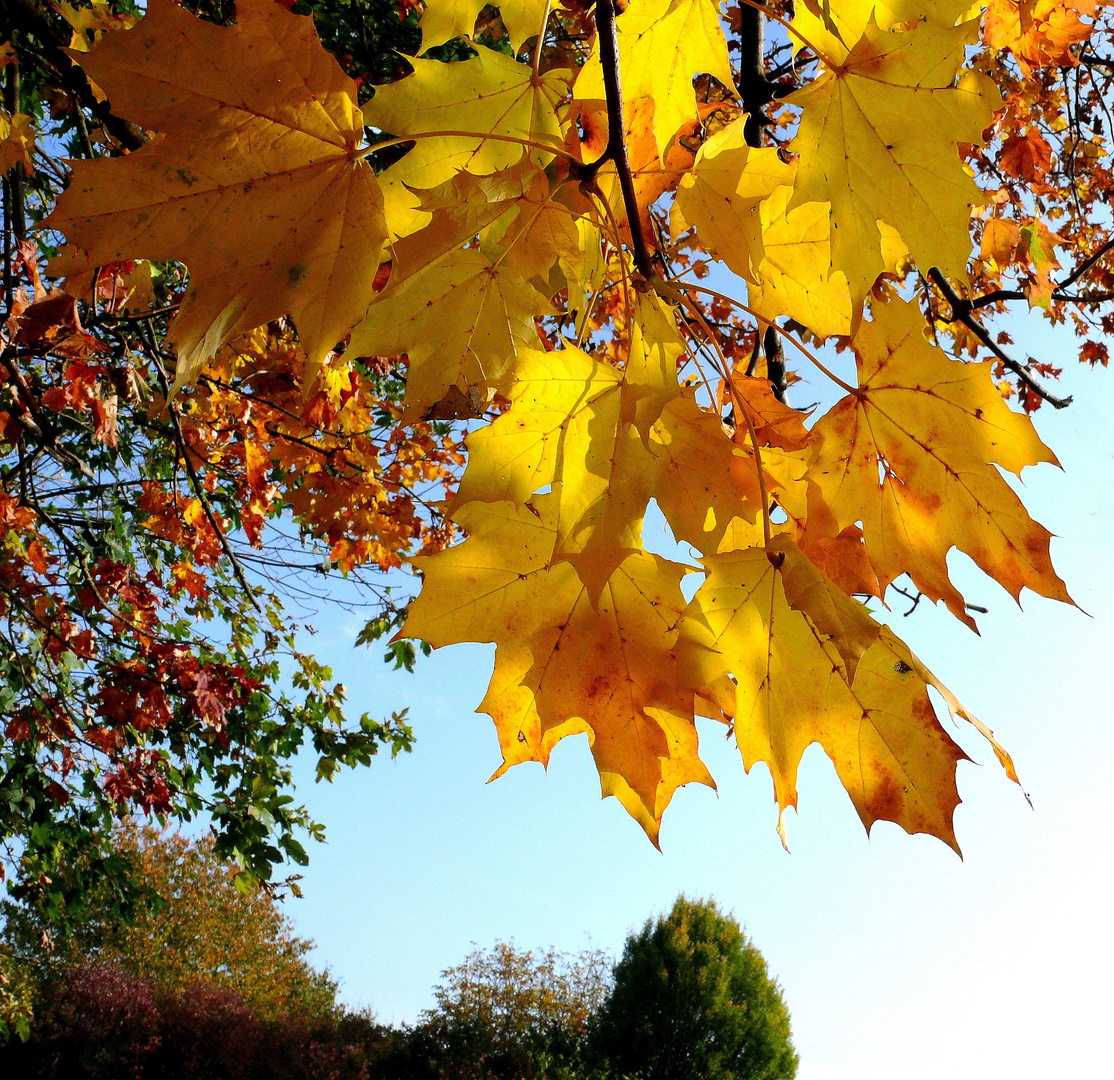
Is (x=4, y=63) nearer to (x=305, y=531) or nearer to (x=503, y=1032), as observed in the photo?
(x=305, y=531)

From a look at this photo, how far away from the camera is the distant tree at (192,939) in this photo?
16.2 m

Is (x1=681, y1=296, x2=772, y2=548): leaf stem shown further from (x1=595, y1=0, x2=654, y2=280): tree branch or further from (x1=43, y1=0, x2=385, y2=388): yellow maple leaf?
(x1=43, y1=0, x2=385, y2=388): yellow maple leaf

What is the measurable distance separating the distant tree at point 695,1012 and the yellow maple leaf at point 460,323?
1424 cm

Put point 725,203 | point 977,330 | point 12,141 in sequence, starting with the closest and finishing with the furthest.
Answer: point 725,203
point 977,330
point 12,141

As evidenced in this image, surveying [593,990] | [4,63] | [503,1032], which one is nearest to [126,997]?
[503,1032]

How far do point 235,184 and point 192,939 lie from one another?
66.0 feet

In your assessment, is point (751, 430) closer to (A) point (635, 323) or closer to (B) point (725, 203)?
(A) point (635, 323)

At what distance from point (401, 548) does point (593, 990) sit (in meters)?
12.6

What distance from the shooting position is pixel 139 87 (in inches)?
26.9

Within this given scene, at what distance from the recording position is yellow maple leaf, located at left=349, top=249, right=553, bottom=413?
2.95 feet

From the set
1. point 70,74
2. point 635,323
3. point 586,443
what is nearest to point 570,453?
point 586,443

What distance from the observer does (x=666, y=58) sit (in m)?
0.87

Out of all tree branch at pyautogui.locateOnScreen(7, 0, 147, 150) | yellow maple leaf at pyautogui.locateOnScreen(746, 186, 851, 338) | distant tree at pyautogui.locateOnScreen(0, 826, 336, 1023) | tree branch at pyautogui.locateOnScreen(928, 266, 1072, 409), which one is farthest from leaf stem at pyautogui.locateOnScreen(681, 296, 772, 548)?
distant tree at pyautogui.locateOnScreen(0, 826, 336, 1023)

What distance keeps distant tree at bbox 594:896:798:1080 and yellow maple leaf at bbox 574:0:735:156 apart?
1441 cm
